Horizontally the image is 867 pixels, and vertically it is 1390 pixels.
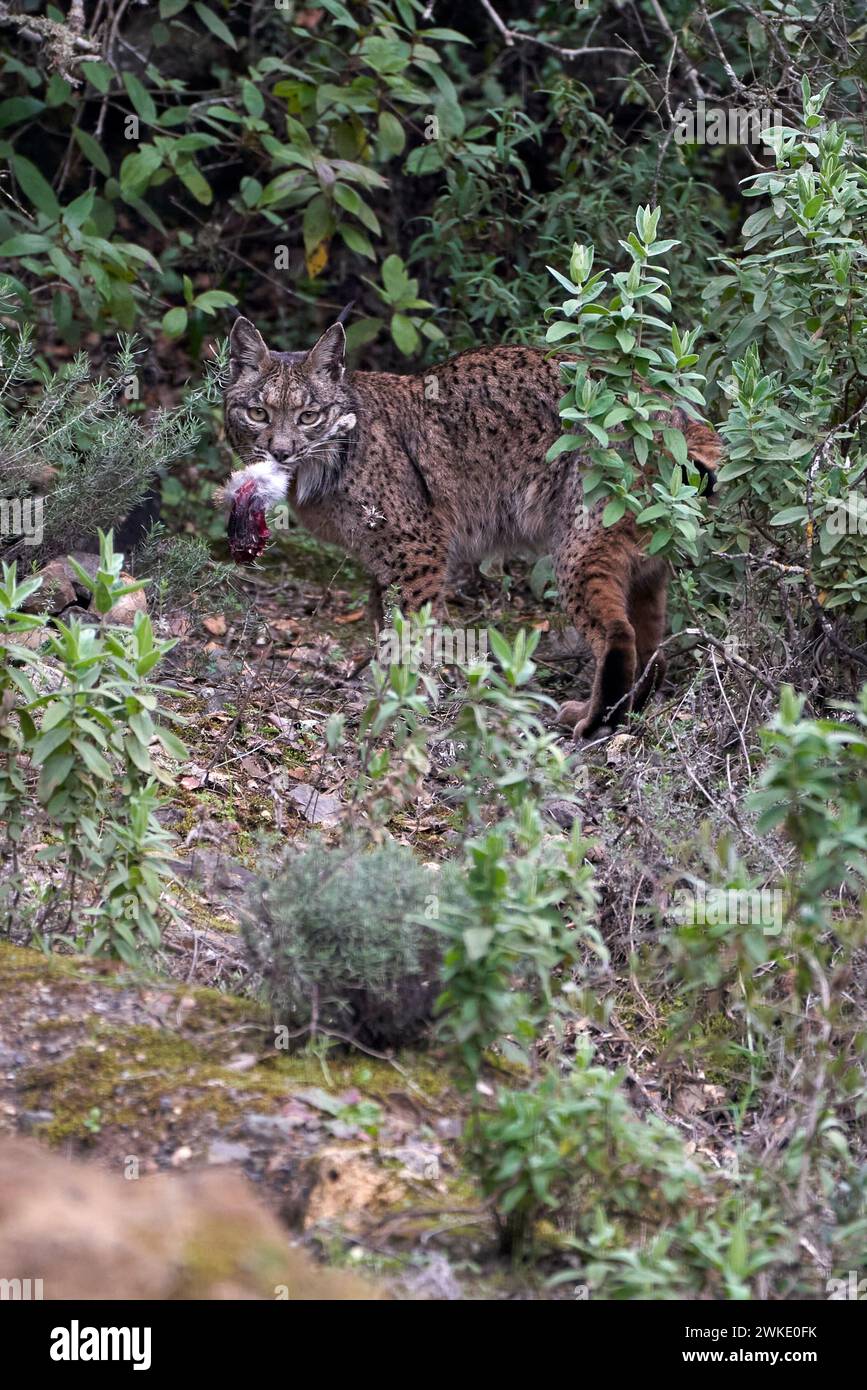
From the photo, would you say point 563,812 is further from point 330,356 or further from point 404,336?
point 404,336

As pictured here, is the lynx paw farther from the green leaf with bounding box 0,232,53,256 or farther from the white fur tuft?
the green leaf with bounding box 0,232,53,256

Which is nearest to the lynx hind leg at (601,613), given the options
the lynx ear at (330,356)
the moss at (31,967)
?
the lynx ear at (330,356)

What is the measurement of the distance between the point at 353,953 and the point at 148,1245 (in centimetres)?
89

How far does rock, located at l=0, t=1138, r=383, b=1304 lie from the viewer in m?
2.82

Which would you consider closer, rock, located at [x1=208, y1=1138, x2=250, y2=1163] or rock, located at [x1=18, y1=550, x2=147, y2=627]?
rock, located at [x1=208, y1=1138, x2=250, y2=1163]

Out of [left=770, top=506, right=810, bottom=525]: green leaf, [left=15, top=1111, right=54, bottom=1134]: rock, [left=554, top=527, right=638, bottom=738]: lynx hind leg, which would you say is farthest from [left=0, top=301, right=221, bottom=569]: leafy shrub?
[left=15, top=1111, right=54, bottom=1134]: rock

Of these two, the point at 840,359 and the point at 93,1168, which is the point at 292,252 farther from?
the point at 93,1168

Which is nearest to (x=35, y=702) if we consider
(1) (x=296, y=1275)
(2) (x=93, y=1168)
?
(2) (x=93, y=1168)

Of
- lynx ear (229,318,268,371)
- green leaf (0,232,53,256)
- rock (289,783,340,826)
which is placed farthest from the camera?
lynx ear (229,318,268,371)

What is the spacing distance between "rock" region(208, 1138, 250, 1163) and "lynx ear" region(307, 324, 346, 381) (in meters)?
4.13

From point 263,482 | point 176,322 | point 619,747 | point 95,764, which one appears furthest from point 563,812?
point 176,322

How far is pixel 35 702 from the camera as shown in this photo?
3734 millimetres

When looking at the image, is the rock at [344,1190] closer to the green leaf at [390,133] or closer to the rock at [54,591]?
the rock at [54,591]

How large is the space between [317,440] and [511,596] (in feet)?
5.00
